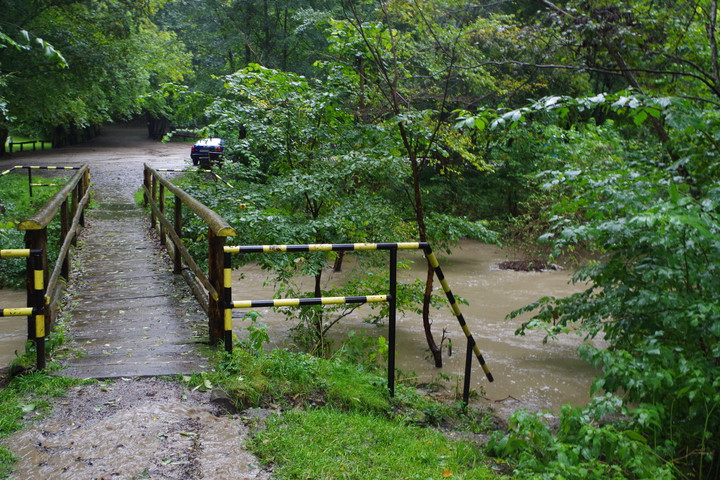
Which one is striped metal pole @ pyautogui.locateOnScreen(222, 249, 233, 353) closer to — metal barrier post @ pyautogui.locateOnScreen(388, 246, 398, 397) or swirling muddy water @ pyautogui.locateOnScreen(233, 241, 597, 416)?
metal barrier post @ pyautogui.locateOnScreen(388, 246, 398, 397)

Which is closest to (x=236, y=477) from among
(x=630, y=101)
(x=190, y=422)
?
(x=190, y=422)

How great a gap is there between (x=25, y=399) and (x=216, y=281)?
4.85 ft

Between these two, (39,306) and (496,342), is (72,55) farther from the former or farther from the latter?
(39,306)

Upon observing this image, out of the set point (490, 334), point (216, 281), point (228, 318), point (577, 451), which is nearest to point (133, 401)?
point (228, 318)

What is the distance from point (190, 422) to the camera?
140 inches

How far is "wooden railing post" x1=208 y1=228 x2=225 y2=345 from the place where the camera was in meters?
4.43

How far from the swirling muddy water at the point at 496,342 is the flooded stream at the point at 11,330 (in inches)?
118

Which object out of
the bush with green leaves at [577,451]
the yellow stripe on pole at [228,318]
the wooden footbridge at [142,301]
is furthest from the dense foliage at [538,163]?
the yellow stripe on pole at [228,318]

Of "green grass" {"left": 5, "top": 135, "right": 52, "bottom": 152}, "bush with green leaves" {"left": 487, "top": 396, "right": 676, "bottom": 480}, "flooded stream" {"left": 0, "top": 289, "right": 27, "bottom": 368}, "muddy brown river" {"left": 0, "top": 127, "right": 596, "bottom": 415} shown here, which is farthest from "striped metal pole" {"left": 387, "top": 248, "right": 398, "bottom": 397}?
"green grass" {"left": 5, "top": 135, "right": 52, "bottom": 152}

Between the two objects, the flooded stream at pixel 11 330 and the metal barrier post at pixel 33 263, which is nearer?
the metal barrier post at pixel 33 263

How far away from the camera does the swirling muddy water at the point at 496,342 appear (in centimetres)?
837

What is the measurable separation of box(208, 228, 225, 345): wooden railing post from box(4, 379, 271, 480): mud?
0.74m

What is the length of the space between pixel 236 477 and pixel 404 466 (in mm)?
901

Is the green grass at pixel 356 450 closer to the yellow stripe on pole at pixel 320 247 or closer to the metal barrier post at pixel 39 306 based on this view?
the yellow stripe on pole at pixel 320 247
